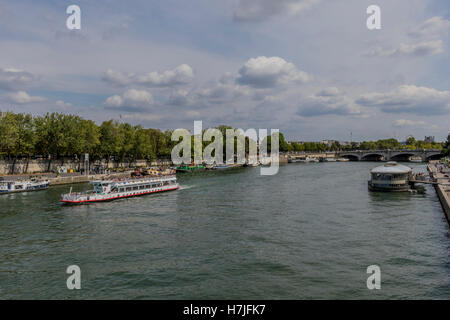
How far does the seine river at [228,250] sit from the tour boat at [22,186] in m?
14.8

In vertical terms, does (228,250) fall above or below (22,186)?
below

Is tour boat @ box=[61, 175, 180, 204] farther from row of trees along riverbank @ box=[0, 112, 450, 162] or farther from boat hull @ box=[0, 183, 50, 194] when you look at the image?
row of trees along riverbank @ box=[0, 112, 450, 162]

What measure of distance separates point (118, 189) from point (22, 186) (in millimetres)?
20128

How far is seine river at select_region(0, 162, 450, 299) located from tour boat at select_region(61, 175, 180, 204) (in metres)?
2.05

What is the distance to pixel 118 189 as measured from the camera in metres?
47.4

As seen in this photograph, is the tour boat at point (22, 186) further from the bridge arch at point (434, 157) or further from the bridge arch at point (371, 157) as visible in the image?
the bridge arch at point (371, 157)

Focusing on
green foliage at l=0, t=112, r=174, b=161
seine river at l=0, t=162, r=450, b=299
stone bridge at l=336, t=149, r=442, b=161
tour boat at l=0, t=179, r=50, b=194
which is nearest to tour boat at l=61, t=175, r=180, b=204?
seine river at l=0, t=162, r=450, b=299

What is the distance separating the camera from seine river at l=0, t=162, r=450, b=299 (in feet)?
55.6

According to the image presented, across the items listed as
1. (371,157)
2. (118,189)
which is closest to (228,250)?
(118,189)

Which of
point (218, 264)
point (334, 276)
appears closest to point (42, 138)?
point (218, 264)

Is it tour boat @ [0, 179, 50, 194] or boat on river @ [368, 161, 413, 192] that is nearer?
boat on river @ [368, 161, 413, 192]

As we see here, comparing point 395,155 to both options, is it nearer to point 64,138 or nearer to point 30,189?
point 64,138
